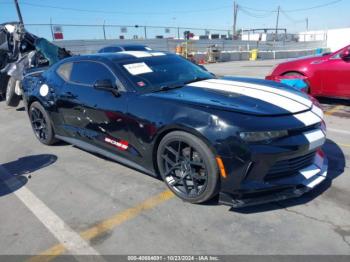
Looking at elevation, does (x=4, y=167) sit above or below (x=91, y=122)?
below

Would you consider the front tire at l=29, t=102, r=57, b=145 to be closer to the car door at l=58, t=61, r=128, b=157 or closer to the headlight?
the car door at l=58, t=61, r=128, b=157

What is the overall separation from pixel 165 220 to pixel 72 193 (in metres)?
1.29

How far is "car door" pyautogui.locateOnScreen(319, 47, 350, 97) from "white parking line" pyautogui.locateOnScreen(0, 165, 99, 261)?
20.3 feet

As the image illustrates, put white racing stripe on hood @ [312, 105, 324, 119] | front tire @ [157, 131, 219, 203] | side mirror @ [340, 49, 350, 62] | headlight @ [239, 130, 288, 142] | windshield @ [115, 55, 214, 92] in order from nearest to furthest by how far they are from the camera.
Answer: headlight @ [239, 130, 288, 142], front tire @ [157, 131, 219, 203], white racing stripe on hood @ [312, 105, 324, 119], windshield @ [115, 55, 214, 92], side mirror @ [340, 49, 350, 62]

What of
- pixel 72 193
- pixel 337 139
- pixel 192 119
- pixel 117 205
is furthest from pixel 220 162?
pixel 337 139

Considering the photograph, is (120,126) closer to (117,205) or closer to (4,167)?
(117,205)

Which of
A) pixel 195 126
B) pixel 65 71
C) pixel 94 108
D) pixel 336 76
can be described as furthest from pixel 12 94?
pixel 336 76

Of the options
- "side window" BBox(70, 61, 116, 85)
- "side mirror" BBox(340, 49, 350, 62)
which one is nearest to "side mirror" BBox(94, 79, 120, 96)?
"side window" BBox(70, 61, 116, 85)

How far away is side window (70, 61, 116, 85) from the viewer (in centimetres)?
410

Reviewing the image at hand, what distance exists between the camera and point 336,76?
22.7 feet

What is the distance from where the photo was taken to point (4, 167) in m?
4.71

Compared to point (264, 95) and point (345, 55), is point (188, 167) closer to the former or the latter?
point (264, 95)

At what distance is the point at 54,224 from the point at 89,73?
2.09 m

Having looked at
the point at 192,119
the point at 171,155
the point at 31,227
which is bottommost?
the point at 31,227
